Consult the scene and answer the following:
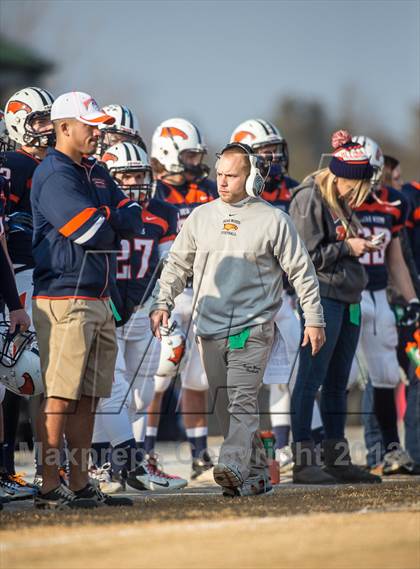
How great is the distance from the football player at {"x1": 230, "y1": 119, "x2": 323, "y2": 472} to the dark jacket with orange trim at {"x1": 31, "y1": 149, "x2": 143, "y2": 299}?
2886mm

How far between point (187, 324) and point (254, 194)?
107 inches

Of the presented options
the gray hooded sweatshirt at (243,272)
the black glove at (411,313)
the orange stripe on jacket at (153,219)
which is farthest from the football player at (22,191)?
the black glove at (411,313)

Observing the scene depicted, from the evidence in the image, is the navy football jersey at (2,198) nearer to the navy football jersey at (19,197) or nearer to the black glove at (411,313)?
the navy football jersey at (19,197)

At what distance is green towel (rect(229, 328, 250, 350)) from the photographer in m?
6.70

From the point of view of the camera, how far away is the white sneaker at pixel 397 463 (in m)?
9.11

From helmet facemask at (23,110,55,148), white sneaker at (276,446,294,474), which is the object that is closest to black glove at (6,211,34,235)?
helmet facemask at (23,110,55,148)

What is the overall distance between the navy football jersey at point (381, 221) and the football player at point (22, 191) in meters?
2.56

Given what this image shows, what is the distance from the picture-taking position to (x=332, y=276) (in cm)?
800

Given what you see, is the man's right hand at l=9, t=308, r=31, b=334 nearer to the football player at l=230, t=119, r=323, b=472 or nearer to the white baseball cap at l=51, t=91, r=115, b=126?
the white baseball cap at l=51, t=91, r=115, b=126

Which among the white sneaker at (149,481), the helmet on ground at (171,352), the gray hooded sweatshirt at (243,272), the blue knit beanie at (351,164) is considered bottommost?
the white sneaker at (149,481)

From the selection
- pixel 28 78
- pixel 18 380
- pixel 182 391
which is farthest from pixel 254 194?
pixel 28 78

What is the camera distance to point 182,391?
953 cm

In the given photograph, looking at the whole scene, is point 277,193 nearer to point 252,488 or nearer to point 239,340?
point 239,340

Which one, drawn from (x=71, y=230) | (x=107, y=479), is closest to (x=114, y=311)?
(x=71, y=230)
